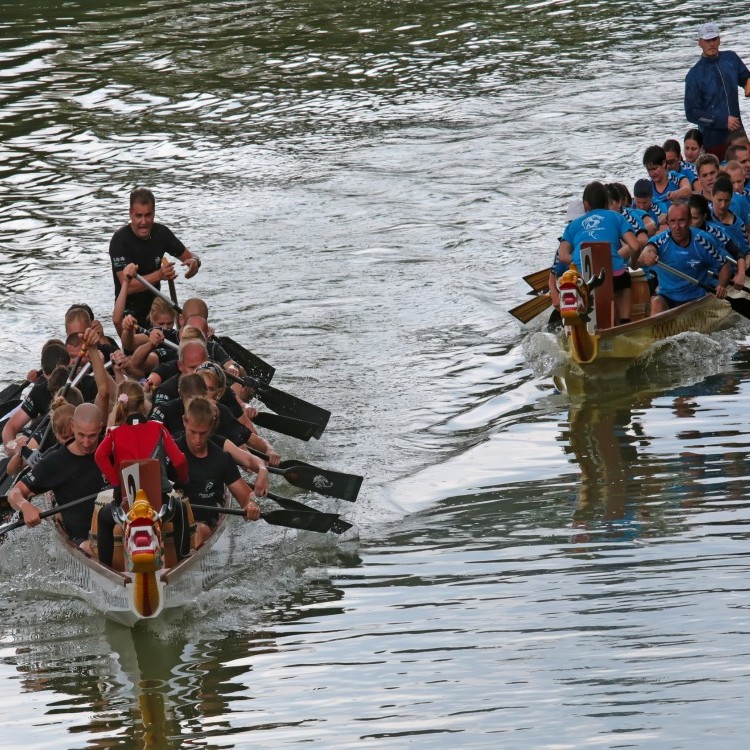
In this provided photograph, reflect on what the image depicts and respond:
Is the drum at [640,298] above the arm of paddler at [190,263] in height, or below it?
below

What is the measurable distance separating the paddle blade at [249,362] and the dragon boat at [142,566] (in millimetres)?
3909

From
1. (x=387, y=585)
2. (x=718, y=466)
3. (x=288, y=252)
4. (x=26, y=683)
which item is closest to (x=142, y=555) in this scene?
(x=26, y=683)

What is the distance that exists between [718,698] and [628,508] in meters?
2.86

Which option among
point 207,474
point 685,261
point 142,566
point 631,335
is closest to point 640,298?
point 685,261

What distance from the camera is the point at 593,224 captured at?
41.5 ft

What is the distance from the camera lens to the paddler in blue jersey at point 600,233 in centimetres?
1262

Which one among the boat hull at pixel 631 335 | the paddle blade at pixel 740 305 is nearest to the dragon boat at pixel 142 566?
the boat hull at pixel 631 335

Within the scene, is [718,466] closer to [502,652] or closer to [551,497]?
[551,497]

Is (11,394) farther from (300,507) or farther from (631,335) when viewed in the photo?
(631,335)

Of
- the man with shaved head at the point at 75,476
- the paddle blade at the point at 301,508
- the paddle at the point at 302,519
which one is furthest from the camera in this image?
the paddle blade at the point at 301,508

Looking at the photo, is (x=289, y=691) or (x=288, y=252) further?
(x=288, y=252)

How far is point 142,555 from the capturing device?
25.2 feet

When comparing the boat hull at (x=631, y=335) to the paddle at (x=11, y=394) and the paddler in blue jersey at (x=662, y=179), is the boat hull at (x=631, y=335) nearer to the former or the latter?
the paddler in blue jersey at (x=662, y=179)

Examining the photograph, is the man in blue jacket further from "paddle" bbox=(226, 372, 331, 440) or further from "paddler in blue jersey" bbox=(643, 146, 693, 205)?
"paddle" bbox=(226, 372, 331, 440)
